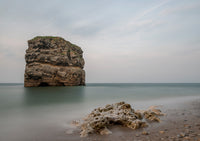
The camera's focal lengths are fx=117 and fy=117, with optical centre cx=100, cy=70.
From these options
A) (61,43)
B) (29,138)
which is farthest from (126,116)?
(61,43)

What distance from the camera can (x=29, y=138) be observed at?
5164 mm

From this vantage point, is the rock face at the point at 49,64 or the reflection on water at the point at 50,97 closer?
the reflection on water at the point at 50,97

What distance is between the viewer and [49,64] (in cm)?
5053

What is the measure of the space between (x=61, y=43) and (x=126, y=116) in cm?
5418

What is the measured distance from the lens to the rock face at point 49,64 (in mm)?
48541

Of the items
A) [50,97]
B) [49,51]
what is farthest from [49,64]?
[50,97]

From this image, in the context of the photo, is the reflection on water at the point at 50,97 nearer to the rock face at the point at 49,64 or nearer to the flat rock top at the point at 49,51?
the rock face at the point at 49,64

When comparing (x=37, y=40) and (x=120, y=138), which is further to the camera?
(x=37, y=40)

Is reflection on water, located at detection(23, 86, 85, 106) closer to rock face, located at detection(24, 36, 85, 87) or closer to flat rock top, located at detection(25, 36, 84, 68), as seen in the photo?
rock face, located at detection(24, 36, 85, 87)

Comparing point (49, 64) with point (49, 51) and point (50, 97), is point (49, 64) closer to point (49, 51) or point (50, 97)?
point (49, 51)

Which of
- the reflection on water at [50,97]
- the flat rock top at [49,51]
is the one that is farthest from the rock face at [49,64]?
the reflection on water at [50,97]

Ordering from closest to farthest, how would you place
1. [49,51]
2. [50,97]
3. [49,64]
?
[50,97] < [49,64] < [49,51]

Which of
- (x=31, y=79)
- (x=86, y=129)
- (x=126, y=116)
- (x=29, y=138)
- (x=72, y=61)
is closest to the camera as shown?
(x=29, y=138)

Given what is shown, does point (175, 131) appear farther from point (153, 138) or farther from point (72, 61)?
point (72, 61)
